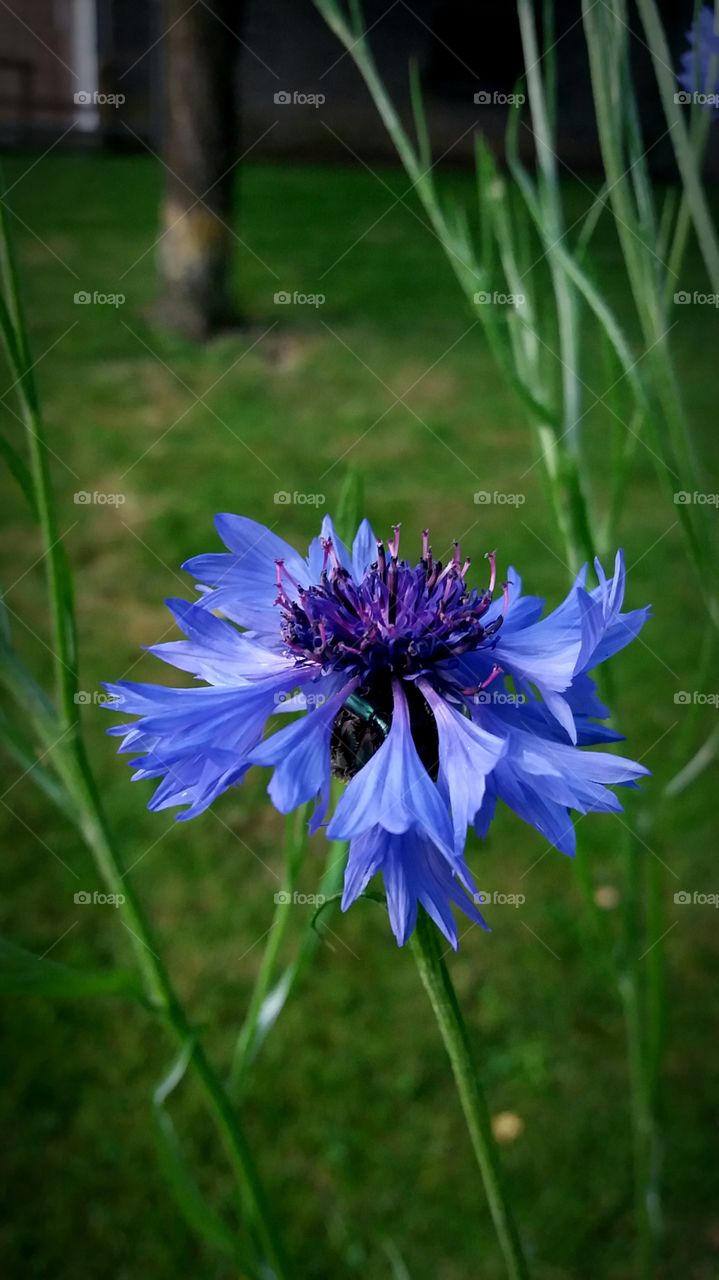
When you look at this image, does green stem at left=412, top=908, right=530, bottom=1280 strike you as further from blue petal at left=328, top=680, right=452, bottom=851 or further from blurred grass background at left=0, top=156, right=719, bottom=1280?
blurred grass background at left=0, top=156, right=719, bottom=1280

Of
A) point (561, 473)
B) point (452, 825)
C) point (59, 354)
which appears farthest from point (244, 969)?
point (59, 354)

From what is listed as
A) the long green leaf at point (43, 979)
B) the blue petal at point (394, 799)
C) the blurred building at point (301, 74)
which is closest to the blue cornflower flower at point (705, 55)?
the blue petal at point (394, 799)

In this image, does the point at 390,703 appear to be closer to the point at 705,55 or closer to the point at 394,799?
the point at 394,799

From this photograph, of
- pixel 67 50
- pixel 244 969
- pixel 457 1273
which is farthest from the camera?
pixel 67 50

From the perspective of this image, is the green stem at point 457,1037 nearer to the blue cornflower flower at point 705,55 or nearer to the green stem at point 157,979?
the green stem at point 157,979

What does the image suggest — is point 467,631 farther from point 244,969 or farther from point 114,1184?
point 244,969

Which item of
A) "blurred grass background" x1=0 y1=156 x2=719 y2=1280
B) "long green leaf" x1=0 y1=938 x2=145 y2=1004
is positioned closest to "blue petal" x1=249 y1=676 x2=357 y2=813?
"long green leaf" x1=0 y1=938 x2=145 y2=1004
